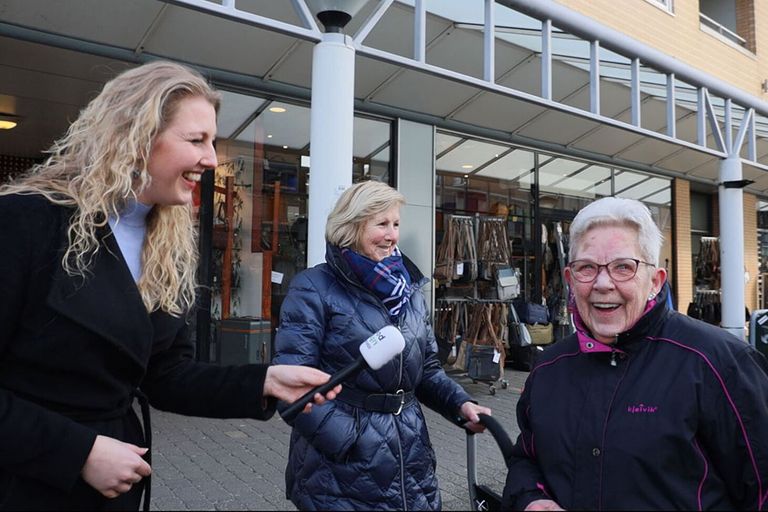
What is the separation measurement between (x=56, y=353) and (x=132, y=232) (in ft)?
1.29

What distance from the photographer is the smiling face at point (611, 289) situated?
201cm

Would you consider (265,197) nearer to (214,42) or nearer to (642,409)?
(214,42)

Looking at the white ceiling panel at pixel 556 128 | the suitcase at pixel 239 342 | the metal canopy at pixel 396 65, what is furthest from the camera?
the white ceiling panel at pixel 556 128

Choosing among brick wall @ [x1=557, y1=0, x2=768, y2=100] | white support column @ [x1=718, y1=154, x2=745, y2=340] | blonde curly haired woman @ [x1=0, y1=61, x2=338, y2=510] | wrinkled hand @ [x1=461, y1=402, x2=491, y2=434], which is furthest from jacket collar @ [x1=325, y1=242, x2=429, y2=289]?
brick wall @ [x1=557, y1=0, x2=768, y2=100]

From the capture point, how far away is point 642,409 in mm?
1851

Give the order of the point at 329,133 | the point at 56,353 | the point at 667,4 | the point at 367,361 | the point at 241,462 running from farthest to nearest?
the point at 667,4, the point at 241,462, the point at 329,133, the point at 367,361, the point at 56,353

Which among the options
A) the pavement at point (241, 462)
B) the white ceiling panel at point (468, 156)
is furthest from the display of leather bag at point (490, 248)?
the pavement at point (241, 462)

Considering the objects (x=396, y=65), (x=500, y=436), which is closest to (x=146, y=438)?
(x=500, y=436)

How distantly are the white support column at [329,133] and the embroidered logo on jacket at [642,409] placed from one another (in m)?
3.34

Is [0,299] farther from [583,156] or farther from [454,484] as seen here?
[583,156]

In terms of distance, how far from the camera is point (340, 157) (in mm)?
4961

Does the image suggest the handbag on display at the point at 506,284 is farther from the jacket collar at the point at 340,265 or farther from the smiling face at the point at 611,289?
the smiling face at the point at 611,289

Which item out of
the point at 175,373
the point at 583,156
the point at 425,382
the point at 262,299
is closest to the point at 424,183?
the point at 262,299

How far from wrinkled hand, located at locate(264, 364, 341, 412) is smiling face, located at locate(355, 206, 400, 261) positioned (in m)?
1.14
